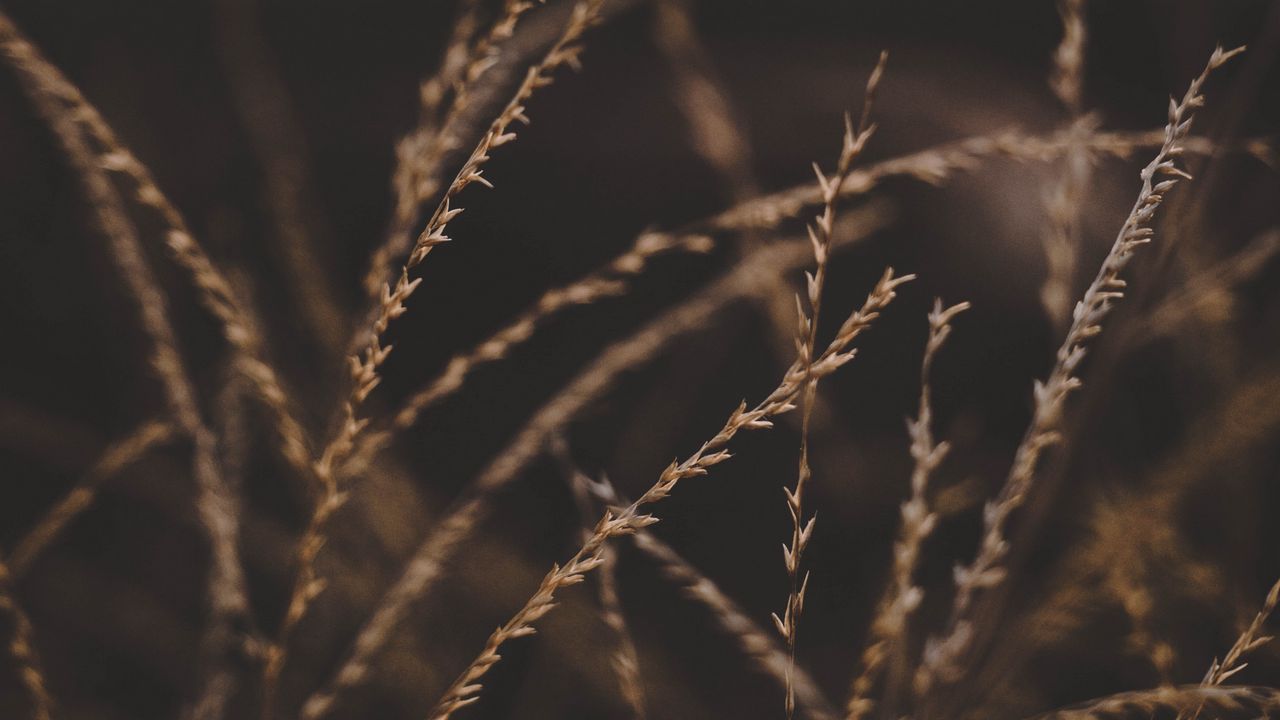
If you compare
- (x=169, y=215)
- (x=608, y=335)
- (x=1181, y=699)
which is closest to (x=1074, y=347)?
(x=1181, y=699)

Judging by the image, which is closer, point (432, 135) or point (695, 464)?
point (695, 464)

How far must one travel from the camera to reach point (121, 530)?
1.13m

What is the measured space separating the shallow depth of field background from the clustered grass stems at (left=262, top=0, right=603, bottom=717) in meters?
0.51

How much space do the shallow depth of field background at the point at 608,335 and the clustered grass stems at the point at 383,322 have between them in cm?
51

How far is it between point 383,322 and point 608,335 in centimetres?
88

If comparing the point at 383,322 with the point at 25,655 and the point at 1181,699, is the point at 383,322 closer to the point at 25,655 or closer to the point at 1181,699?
the point at 25,655

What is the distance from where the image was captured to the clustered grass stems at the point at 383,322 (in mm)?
356

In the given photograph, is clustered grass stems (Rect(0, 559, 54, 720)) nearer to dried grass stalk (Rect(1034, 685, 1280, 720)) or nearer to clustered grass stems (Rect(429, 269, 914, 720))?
clustered grass stems (Rect(429, 269, 914, 720))

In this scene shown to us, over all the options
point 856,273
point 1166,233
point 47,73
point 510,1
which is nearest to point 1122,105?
point 856,273

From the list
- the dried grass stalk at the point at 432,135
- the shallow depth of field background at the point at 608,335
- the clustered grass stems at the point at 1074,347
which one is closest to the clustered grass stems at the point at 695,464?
the clustered grass stems at the point at 1074,347

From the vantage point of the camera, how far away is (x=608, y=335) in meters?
1.23

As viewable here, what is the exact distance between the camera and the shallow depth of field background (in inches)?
39.2

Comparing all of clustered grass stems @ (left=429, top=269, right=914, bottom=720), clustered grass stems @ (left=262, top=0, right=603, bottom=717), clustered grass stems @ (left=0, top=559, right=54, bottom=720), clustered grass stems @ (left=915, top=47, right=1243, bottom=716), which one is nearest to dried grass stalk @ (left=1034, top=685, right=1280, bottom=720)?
clustered grass stems @ (left=915, top=47, right=1243, bottom=716)

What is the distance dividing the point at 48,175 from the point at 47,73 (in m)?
0.97
